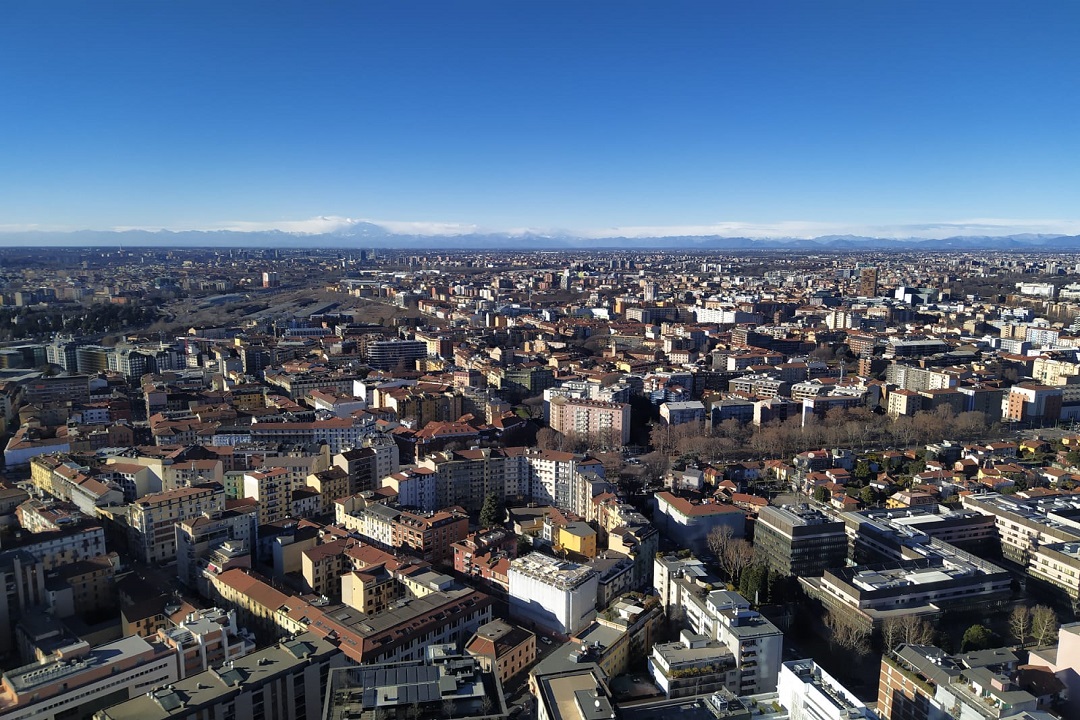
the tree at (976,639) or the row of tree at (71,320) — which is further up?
the row of tree at (71,320)

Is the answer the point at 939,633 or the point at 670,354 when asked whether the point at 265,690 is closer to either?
the point at 939,633

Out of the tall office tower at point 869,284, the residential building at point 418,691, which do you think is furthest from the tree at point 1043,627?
the tall office tower at point 869,284

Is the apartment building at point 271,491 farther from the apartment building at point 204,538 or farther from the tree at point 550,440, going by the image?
the tree at point 550,440

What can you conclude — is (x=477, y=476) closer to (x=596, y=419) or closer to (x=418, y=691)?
(x=596, y=419)

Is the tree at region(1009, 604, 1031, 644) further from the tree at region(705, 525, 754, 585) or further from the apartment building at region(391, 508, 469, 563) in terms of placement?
the apartment building at region(391, 508, 469, 563)

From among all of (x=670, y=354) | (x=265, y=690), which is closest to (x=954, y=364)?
(x=670, y=354)

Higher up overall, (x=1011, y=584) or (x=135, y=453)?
(x=135, y=453)

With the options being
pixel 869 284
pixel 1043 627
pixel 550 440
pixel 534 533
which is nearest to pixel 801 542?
pixel 1043 627
